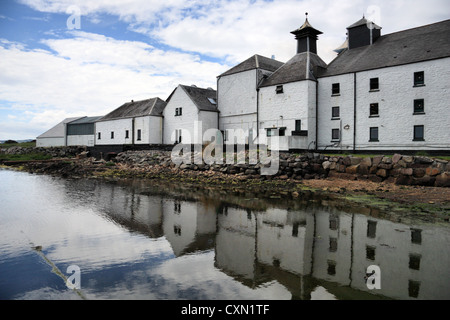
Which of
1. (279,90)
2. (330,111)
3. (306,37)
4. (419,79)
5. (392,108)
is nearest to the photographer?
(419,79)

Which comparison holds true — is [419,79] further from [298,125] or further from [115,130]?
[115,130]

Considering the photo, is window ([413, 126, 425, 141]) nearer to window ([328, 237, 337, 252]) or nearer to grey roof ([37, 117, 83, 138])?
window ([328, 237, 337, 252])

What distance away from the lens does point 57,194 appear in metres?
20.2

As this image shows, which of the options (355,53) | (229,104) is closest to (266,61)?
(229,104)

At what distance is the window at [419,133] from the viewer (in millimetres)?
27766

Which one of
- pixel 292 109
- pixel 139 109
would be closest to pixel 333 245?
pixel 292 109

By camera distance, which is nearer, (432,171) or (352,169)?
(432,171)

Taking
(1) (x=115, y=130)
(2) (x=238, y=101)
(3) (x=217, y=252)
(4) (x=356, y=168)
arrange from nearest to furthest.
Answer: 1. (3) (x=217, y=252)
2. (4) (x=356, y=168)
3. (2) (x=238, y=101)
4. (1) (x=115, y=130)

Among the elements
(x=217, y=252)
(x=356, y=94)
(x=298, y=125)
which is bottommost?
(x=217, y=252)

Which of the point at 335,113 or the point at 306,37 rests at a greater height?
the point at 306,37

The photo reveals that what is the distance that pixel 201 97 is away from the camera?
1698 inches

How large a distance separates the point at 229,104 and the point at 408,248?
3236cm

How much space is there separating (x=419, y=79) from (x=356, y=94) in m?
5.18

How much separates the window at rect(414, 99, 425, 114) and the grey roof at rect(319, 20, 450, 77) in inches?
132
